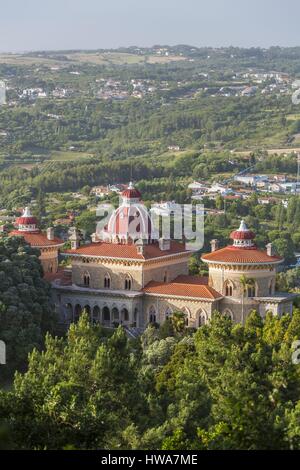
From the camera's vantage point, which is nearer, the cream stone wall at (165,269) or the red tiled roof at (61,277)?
the cream stone wall at (165,269)

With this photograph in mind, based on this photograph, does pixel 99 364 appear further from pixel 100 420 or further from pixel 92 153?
pixel 92 153

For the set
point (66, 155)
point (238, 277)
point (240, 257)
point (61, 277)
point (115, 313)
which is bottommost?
point (66, 155)

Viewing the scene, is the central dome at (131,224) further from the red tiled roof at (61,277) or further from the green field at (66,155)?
the green field at (66,155)

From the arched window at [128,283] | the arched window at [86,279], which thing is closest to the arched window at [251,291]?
the arched window at [128,283]

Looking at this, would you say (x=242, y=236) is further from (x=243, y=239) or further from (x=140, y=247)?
(x=140, y=247)

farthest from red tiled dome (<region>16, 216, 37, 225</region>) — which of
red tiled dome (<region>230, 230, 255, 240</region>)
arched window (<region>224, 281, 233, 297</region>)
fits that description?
arched window (<region>224, 281, 233, 297</region>)

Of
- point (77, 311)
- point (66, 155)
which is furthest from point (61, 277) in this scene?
point (66, 155)

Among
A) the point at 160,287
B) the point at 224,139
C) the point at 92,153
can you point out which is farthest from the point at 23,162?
the point at 160,287

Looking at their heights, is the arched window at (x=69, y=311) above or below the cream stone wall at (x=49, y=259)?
below
